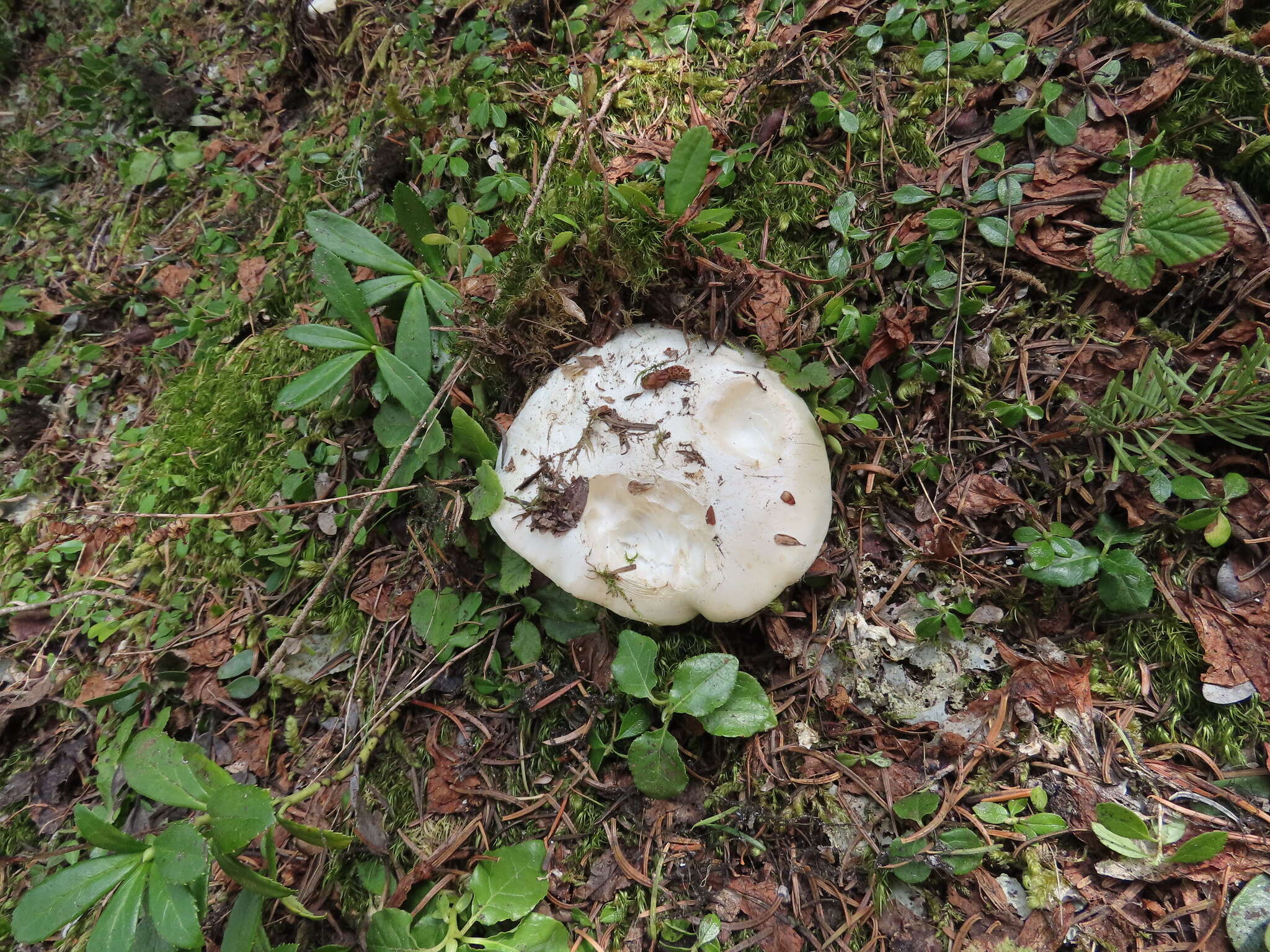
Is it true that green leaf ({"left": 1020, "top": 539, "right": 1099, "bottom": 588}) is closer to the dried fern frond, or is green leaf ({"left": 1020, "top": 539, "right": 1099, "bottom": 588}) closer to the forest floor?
the forest floor

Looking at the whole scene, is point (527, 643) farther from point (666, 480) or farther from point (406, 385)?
point (406, 385)

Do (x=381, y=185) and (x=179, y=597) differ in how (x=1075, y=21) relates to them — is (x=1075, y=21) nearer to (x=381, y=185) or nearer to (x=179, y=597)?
(x=381, y=185)

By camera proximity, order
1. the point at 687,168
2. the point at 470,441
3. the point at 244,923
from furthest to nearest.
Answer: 1. the point at 470,441
2. the point at 687,168
3. the point at 244,923

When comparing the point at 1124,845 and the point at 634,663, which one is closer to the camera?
the point at 1124,845

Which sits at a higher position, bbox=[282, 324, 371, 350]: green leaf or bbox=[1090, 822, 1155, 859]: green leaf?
bbox=[282, 324, 371, 350]: green leaf

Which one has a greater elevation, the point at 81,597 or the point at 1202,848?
the point at 81,597

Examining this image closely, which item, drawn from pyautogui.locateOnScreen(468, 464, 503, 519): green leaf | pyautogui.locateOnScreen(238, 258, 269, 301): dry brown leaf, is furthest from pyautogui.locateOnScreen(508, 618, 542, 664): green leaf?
pyautogui.locateOnScreen(238, 258, 269, 301): dry brown leaf

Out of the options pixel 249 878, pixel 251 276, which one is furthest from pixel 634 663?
pixel 251 276

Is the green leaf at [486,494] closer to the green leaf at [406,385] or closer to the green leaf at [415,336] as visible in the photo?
the green leaf at [406,385]
